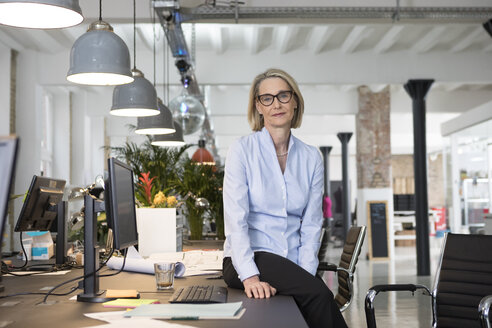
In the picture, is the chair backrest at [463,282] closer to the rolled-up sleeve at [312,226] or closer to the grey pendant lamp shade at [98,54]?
the rolled-up sleeve at [312,226]

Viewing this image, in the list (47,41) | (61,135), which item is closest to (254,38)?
(47,41)

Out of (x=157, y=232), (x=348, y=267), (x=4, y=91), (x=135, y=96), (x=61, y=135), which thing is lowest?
(x=348, y=267)

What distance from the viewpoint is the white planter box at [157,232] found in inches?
153

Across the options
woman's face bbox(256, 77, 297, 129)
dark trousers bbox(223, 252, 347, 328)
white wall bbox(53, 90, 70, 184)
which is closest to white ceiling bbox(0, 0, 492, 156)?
white wall bbox(53, 90, 70, 184)

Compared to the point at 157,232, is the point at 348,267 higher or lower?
lower

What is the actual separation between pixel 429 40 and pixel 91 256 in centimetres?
875

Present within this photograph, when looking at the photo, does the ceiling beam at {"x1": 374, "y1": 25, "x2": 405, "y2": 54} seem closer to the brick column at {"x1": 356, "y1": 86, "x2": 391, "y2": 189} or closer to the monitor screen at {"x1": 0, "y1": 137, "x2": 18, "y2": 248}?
the brick column at {"x1": 356, "y1": 86, "x2": 391, "y2": 189}

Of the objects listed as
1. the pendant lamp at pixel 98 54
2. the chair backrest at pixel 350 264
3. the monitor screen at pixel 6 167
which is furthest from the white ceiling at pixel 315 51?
the monitor screen at pixel 6 167

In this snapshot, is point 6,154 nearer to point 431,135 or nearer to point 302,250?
point 302,250

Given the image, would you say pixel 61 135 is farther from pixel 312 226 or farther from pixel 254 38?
pixel 312 226

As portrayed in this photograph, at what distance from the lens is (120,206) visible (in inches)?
86.5

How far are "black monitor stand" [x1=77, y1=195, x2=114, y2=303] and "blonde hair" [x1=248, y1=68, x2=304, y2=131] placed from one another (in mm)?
800

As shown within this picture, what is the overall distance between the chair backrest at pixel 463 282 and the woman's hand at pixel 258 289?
3.90ft

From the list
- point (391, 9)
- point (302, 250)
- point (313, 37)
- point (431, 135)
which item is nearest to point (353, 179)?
point (431, 135)
